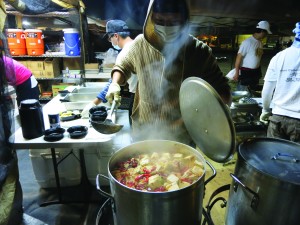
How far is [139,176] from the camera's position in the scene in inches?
52.4

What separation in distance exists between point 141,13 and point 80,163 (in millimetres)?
4177

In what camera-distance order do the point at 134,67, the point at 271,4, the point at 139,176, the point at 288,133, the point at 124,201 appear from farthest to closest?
the point at 271,4 < the point at 288,133 < the point at 134,67 < the point at 139,176 < the point at 124,201

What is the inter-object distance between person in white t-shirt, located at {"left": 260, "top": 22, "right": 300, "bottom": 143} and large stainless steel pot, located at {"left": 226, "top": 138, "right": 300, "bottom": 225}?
5.00ft

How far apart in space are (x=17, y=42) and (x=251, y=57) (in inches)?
214

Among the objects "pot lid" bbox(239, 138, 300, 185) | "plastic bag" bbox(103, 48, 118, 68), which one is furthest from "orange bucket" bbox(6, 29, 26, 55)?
"pot lid" bbox(239, 138, 300, 185)

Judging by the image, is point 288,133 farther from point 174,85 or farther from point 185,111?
point 185,111

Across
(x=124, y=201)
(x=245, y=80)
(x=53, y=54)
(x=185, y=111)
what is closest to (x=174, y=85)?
(x=185, y=111)

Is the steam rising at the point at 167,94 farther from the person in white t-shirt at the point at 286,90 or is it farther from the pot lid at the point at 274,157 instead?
the person in white t-shirt at the point at 286,90

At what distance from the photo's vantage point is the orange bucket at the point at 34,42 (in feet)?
16.3

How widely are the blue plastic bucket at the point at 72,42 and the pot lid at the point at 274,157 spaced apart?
4681 mm

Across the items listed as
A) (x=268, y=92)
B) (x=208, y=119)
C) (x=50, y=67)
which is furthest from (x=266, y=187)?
(x=50, y=67)

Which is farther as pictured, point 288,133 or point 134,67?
point 288,133

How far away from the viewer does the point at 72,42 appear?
16.6 feet

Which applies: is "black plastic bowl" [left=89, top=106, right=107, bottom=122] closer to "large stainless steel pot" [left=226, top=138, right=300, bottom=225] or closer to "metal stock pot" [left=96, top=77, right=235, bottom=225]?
"metal stock pot" [left=96, top=77, right=235, bottom=225]
